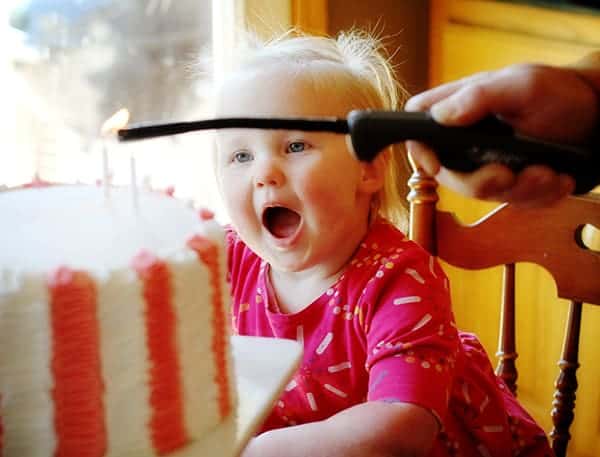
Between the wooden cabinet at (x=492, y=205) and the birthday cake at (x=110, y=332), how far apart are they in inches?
45.6

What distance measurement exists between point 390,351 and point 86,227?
37 cm

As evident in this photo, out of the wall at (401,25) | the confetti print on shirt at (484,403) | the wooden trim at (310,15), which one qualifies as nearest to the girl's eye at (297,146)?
the confetti print on shirt at (484,403)

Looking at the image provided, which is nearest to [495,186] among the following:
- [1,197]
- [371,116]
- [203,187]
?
[371,116]

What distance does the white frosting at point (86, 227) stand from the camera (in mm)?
589

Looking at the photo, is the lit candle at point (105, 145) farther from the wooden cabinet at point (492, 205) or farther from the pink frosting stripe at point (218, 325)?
the wooden cabinet at point (492, 205)

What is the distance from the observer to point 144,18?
146cm

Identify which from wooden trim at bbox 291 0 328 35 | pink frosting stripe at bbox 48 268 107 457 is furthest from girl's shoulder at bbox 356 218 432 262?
wooden trim at bbox 291 0 328 35

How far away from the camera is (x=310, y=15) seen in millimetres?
1600

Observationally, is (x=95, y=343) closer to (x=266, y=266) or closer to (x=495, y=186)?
(x=495, y=186)

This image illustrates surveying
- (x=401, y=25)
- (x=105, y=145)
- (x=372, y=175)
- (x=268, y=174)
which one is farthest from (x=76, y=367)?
(x=401, y=25)

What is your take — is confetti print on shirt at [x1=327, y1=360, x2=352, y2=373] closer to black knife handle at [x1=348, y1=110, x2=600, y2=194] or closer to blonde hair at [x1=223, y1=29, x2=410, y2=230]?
blonde hair at [x1=223, y1=29, x2=410, y2=230]

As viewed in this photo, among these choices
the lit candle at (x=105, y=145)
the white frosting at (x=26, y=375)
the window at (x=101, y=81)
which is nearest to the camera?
the white frosting at (x=26, y=375)

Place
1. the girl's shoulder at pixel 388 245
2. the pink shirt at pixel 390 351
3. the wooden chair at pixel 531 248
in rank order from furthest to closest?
the wooden chair at pixel 531 248, the girl's shoulder at pixel 388 245, the pink shirt at pixel 390 351

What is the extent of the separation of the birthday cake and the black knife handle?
0.14 metres
